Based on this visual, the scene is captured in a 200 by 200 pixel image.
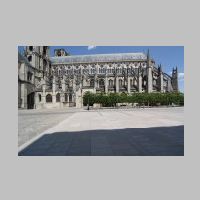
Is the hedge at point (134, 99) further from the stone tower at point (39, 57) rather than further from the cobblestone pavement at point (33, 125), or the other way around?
the cobblestone pavement at point (33, 125)

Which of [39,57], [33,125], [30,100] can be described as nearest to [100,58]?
[39,57]

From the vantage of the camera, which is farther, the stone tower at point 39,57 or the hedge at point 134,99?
the stone tower at point 39,57

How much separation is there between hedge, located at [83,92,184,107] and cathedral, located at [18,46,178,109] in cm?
683

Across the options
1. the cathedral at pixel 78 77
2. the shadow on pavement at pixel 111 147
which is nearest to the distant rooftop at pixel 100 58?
the cathedral at pixel 78 77

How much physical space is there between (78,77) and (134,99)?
85.5ft

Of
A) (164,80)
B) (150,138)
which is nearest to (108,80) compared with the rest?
(164,80)

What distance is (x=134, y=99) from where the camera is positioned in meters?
59.2

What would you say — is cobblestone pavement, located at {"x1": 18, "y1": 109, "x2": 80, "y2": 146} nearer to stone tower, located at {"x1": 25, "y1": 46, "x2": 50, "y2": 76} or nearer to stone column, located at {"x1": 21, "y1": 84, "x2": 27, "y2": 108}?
stone column, located at {"x1": 21, "y1": 84, "x2": 27, "y2": 108}

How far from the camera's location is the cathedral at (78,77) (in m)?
64.4

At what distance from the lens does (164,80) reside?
8444 cm

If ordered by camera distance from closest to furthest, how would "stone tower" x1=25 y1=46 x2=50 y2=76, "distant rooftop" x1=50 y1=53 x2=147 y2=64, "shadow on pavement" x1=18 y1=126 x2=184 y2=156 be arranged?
"shadow on pavement" x1=18 y1=126 x2=184 y2=156
"stone tower" x1=25 y1=46 x2=50 y2=76
"distant rooftop" x1=50 y1=53 x2=147 y2=64

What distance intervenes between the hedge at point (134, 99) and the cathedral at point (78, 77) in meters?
6.83

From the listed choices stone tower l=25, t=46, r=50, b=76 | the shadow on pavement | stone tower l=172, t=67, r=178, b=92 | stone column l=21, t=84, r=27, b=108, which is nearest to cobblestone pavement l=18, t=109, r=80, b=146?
the shadow on pavement

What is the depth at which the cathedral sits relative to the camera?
64375mm
